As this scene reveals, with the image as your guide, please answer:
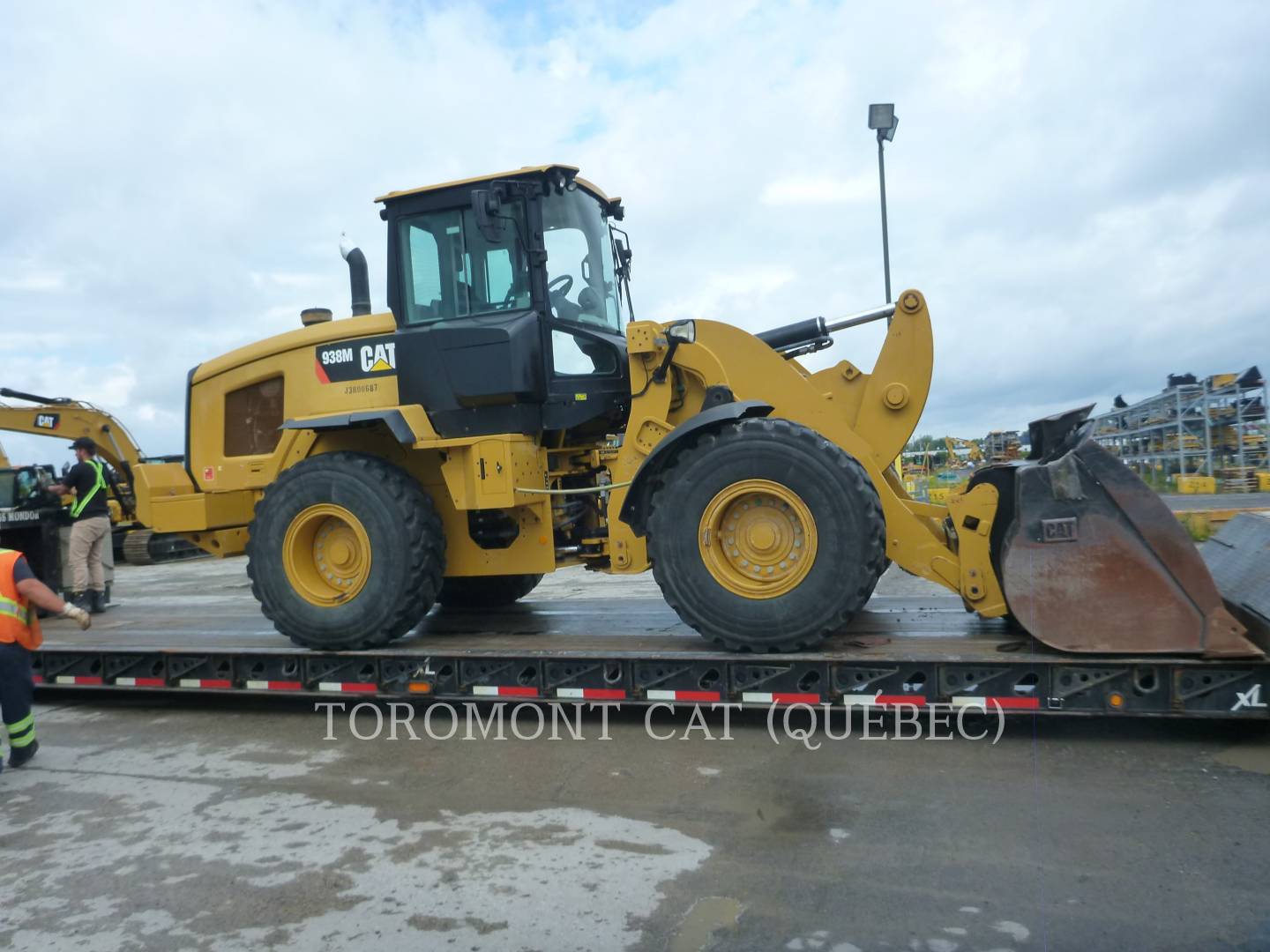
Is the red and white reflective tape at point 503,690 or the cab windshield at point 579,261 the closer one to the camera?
the red and white reflective tape at point 503,690

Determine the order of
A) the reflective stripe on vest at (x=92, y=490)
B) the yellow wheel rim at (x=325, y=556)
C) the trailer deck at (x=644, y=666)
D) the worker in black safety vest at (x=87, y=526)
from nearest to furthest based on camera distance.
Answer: the trailer deck at (x=644, y=666)
the yellow wheel rim at (x=325, y=556)
the worker in black safety vest at (x=87, y=526)
the reflective stripe on vest at (x=92, y=490)

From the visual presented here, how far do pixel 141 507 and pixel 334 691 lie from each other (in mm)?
2222

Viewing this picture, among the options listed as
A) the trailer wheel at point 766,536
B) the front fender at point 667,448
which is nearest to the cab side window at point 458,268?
the front fender at point 667,448

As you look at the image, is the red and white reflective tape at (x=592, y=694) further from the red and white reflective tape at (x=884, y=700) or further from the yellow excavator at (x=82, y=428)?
the yellow excavator at (x=82, y=428)

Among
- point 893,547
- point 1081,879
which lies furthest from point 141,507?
point 1081,879

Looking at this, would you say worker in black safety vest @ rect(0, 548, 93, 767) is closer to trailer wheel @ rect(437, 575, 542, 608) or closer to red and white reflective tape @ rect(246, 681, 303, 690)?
red and white reflective tape @ rect(246, 681, 303, 690)

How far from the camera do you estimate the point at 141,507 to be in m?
7.13

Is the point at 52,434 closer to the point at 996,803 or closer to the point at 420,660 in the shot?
the point at 420,660

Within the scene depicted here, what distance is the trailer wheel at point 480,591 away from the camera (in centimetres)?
821

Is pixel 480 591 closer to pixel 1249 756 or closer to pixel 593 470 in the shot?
pixel 593 470

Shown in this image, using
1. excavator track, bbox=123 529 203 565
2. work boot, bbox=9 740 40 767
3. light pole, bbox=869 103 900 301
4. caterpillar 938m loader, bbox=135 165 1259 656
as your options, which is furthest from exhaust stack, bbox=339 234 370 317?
excavator track, bbox=123 529 203 565

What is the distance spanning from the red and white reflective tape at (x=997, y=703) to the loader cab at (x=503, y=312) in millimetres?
2921

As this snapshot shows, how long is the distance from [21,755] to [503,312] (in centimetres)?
393

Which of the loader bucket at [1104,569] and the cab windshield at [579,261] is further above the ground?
the cab windshield at [579,261]
